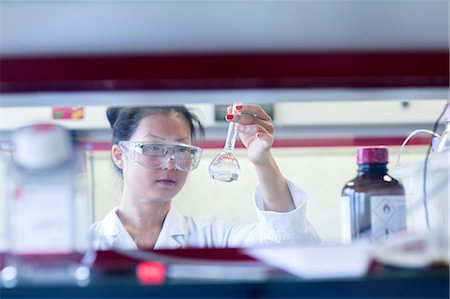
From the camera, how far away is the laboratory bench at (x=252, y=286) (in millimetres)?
572

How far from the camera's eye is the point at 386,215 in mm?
762

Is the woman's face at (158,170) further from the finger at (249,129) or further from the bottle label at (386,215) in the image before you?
the bottle label at (386,215)

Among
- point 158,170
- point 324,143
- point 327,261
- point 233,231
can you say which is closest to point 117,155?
point 158,170

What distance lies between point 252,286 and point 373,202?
272mm

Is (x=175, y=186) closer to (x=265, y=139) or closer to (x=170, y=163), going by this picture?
(x=170, y=163)

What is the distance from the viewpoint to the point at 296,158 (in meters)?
1.16

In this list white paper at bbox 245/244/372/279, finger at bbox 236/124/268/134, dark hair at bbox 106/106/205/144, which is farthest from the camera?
finger at bbox 236/124/268/134

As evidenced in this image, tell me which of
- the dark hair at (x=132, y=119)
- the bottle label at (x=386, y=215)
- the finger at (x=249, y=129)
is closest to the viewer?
the bottle label at (x=386, y=215)

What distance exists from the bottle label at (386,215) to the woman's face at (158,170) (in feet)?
1.27

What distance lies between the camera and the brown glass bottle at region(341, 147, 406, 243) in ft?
2.49

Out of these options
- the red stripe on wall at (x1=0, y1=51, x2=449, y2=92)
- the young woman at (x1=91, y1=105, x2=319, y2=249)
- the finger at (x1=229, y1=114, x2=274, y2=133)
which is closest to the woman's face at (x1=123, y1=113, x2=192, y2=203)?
the young woman at (x1=91, y1=105, x2=319, y2=249)

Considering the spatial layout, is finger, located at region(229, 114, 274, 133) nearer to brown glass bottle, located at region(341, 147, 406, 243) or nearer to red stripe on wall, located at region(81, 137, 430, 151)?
red stripe on wall, located at region(81, 137, 430, 151)

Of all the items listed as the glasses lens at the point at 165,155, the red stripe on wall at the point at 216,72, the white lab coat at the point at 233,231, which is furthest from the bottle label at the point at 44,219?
the glasses lens at the point at 165,155

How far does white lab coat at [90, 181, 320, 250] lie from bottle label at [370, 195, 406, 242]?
0.46 ft
